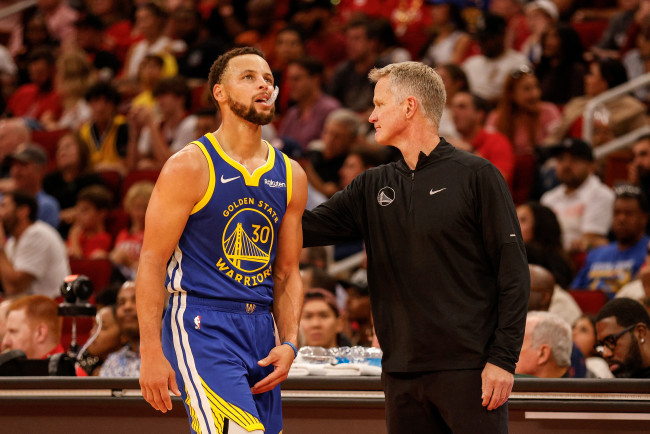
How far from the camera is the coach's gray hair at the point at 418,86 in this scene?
3555 millimetres

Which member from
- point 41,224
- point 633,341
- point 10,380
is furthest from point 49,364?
point 41,224

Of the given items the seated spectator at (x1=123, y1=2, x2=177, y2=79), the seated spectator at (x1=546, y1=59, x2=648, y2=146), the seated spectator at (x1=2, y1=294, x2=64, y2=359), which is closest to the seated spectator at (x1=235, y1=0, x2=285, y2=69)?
the seated spectator at (x1=123, y1=2, x2=177, y2=79)

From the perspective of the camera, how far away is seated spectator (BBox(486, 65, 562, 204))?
8.23 m

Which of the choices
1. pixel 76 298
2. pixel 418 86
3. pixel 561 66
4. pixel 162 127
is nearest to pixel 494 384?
pixel 418 86

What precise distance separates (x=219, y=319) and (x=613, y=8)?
8.80 meters

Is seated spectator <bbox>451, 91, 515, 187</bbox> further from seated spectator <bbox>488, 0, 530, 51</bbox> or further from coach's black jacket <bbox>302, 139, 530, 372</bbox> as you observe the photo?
coach's black jacket <bbox>302, 139, 530, 372</bbox>

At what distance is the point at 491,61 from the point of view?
9531mm

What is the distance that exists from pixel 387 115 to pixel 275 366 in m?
0.99

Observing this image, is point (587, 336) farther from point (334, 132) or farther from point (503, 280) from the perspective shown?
point (334, 132)

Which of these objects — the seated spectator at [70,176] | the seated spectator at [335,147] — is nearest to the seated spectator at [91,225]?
the seated spectator at [70,176]

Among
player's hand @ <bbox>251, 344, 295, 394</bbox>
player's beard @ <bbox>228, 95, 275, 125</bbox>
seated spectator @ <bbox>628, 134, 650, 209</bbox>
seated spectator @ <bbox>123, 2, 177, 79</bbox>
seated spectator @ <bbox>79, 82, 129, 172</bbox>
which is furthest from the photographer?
seated spectator @ <bbox>123, 2, 177, 79</bbox>

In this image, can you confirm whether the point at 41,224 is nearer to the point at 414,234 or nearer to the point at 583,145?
the point at 583,145

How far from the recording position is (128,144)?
→ 10211 millimetres

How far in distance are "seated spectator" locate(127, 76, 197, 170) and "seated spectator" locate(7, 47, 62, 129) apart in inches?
86.0
